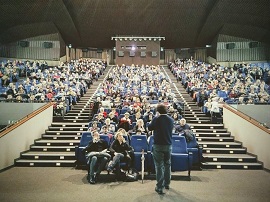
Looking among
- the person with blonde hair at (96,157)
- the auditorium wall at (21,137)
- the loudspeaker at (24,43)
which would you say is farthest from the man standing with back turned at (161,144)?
the loudspeaker at (24,43)

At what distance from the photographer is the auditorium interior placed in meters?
5.94

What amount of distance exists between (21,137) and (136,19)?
13810 mm

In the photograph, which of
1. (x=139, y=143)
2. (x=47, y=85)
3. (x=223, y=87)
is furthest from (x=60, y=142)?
(x=223, y=87)

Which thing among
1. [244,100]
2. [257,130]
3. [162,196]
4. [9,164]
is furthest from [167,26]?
[162,196]

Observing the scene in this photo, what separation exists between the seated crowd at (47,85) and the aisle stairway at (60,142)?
56 cm

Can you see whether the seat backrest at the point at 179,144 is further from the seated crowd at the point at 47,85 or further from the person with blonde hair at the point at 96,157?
the seated crowd at the point at 47,85

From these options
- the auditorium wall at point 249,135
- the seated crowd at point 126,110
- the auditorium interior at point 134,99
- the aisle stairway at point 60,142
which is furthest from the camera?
the aisle stairway at point 60,142

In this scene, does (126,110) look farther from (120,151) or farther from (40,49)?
(40,49)

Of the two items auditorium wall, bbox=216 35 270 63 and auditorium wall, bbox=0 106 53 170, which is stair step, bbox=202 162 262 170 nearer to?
auditorium wall, bbox=0 106 53 170

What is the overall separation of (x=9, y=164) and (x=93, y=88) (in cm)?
842

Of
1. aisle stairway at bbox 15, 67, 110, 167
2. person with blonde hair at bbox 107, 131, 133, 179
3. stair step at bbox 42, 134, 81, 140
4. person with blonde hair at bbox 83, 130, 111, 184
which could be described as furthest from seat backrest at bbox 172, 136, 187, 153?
stair step at bbox 42, 134, 81, 140

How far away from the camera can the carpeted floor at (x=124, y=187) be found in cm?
488

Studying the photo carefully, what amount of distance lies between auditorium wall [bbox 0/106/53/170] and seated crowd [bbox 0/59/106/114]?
1.16m

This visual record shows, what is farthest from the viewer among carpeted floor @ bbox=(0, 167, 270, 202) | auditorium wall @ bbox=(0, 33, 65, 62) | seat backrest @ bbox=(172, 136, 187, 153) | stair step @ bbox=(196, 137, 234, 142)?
auditorium wall @ bbox=(0, 33, 65, 62)
